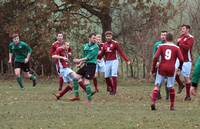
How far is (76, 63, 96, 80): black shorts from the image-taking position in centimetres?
1870

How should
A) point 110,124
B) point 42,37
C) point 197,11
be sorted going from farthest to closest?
point 197,11 < point 42,37 < point 110,124

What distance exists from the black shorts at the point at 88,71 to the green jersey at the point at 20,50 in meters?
5.36

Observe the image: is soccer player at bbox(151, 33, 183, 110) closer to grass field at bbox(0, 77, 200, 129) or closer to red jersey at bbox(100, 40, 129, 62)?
grass field at bbox(0, 77, 200, 129)

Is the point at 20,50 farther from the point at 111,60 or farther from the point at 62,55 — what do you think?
the point at 62,55

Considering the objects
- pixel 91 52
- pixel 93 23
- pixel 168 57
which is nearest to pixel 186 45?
pixel 91 52

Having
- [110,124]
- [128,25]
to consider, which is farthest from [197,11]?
[110,124]

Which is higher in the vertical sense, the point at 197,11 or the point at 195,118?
the point at 197,11

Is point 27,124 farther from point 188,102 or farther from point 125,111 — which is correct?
point 188,102

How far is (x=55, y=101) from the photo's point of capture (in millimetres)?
18719

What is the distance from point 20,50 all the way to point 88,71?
599cm

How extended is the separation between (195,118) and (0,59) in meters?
30.0

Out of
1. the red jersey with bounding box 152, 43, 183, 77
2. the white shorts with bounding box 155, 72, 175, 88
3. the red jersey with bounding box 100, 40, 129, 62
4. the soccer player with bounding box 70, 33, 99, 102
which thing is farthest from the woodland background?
the red jersey with bounding box 152, 43, 183, 77

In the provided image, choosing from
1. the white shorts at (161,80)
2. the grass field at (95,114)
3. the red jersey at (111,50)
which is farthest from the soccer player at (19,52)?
the white shorts at (161,80)

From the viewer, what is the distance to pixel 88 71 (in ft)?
61.4
